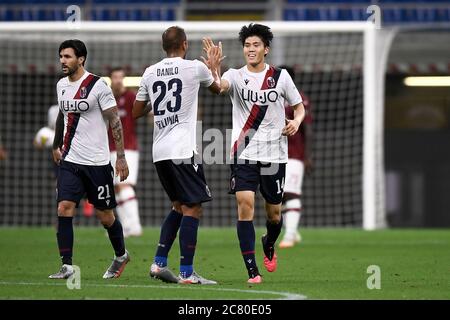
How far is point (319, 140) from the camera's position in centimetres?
1944

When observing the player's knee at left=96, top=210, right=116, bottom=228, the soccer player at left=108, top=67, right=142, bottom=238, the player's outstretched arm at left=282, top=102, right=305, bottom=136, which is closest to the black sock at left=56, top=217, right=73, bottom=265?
the player's knee at left=96, top=210, right=116, bottom=228

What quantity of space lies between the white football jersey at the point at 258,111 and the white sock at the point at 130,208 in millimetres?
6184

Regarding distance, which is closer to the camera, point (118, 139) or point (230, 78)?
point (230, 78)

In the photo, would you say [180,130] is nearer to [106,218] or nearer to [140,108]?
[140,108]

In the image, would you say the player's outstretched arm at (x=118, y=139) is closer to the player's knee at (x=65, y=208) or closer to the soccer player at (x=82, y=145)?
the soccer player at (x=82, y=145)

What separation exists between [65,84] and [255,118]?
4.96 feet

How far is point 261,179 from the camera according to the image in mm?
9102

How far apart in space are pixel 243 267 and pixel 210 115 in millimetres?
8980

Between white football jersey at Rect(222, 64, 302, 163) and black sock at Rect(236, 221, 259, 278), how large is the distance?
525 millimetres

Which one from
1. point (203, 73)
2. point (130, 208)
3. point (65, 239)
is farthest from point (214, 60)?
point (130, 208)

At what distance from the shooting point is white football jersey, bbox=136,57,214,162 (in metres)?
8.64

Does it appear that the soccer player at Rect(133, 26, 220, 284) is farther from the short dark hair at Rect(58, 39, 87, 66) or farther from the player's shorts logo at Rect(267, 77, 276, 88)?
the short dark hair at Rect(58, 39, 87, 66)

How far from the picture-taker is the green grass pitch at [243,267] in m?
7.76
